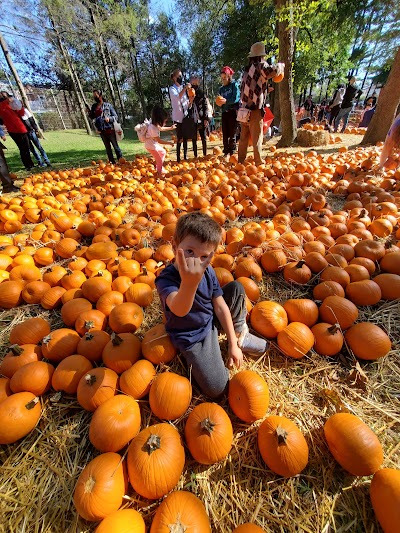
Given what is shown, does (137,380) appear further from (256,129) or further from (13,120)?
(13,120)

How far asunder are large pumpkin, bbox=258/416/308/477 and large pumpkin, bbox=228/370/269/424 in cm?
13

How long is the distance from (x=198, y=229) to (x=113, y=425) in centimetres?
137

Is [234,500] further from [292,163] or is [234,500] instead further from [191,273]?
[292,163]

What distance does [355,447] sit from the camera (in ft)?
4.95

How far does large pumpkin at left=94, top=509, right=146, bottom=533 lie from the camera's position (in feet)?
4.19

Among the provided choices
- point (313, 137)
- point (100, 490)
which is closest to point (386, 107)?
point (313, 137)

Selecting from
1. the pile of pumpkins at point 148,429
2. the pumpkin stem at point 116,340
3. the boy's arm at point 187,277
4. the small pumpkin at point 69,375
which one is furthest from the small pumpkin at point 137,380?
the boy's arm at point 187,277

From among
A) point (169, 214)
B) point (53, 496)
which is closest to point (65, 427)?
point (53, 496)

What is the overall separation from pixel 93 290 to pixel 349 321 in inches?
98.6

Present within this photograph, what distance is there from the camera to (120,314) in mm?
2348

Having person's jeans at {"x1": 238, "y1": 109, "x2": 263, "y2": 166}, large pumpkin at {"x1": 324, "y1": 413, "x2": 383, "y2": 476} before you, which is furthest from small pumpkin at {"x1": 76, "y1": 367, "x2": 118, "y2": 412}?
person's jeans at {"x1": 238, "y1": 109, "x2": 263, "y2": 166}

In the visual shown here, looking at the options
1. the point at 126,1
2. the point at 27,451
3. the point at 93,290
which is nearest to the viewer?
the point at 27,451

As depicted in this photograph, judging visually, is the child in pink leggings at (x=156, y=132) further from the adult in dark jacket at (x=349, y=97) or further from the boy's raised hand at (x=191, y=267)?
the adult in dark jacket at (x=349, y=97)

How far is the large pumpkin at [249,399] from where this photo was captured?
1.75 meters
